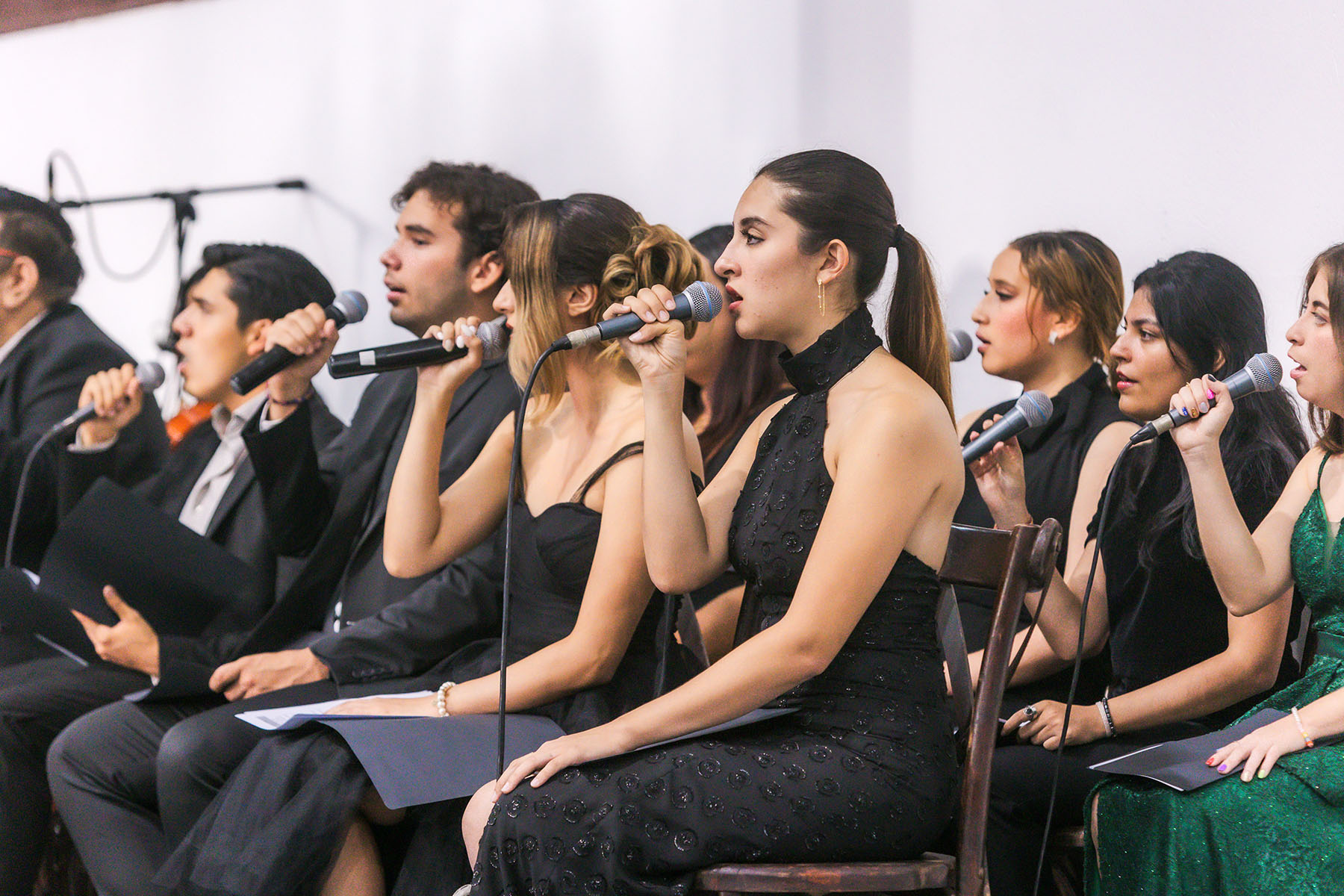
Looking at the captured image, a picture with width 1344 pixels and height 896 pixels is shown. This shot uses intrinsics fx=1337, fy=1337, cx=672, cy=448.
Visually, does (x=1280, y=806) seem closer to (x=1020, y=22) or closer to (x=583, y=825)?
(x=583, y=825)

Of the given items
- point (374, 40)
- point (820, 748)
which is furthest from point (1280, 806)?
point (374, 40)

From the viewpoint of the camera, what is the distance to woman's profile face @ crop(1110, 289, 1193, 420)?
233 centimetres

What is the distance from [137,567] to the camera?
2.76 meters

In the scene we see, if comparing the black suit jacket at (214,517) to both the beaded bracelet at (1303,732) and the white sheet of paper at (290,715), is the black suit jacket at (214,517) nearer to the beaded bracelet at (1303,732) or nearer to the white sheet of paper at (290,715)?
the white sheet of paper at (290,715)

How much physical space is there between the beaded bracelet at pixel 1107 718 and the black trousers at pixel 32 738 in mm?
2043

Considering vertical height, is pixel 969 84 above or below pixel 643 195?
above

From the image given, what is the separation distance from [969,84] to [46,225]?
113 inches

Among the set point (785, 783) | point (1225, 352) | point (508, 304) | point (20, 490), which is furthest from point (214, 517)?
point (1225, 352)

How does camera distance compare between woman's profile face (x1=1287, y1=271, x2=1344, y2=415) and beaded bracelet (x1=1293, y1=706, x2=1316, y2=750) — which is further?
woman's profile face (x1=1287, y1=271, x2=1344, y2=415)

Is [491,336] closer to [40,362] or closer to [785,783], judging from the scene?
[785,783]

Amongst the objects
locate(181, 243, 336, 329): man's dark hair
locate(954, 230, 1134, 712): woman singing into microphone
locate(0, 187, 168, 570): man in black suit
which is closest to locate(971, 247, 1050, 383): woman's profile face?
locate(954, 230, 1134, 712): woman singing into microphone

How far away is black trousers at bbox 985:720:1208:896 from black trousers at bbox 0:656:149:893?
6.27ft

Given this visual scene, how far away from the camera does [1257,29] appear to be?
2432 millimetres

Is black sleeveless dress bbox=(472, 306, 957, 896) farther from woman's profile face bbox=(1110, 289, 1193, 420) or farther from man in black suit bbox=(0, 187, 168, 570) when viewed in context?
man in black suit bbox=(0, 187, 168, 570)
